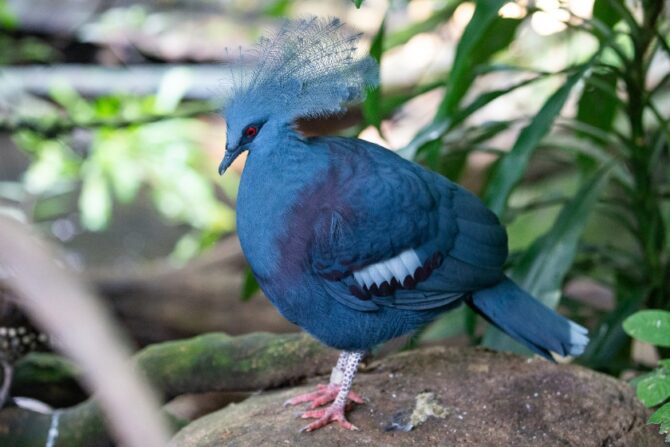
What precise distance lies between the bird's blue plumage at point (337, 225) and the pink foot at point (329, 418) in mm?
170

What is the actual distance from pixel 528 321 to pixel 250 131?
0.99 m

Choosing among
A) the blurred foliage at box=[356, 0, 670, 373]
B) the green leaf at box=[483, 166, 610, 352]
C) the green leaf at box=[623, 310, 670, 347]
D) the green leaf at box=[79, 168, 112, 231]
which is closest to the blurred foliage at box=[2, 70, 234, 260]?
the green leaf at box=[79, 168, 112, 231]

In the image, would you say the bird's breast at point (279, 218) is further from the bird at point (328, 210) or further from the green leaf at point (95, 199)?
the green leaf at point (95, 199)

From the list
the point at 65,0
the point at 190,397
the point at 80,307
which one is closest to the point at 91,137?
the point at 65,0

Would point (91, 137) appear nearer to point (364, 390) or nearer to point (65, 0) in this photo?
point (65, 0)

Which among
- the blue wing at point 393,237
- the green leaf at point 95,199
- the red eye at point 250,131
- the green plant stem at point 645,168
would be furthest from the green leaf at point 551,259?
the green leaf at point 95,199

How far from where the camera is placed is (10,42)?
6473mm

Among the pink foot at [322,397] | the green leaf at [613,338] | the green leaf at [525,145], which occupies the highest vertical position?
the green leaf at [525,145]

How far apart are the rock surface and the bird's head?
0.75m

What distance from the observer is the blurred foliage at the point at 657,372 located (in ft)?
6.52

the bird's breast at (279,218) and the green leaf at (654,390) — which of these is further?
the bird's breast at (279,218)

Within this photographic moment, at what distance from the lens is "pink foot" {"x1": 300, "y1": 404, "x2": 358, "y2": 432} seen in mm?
2203

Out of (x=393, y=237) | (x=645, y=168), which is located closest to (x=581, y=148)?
(x=645, y=168)

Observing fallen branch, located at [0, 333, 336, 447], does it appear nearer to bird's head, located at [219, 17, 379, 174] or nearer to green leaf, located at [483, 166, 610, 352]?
green leaf, located at [483, 166, 610, 352]
